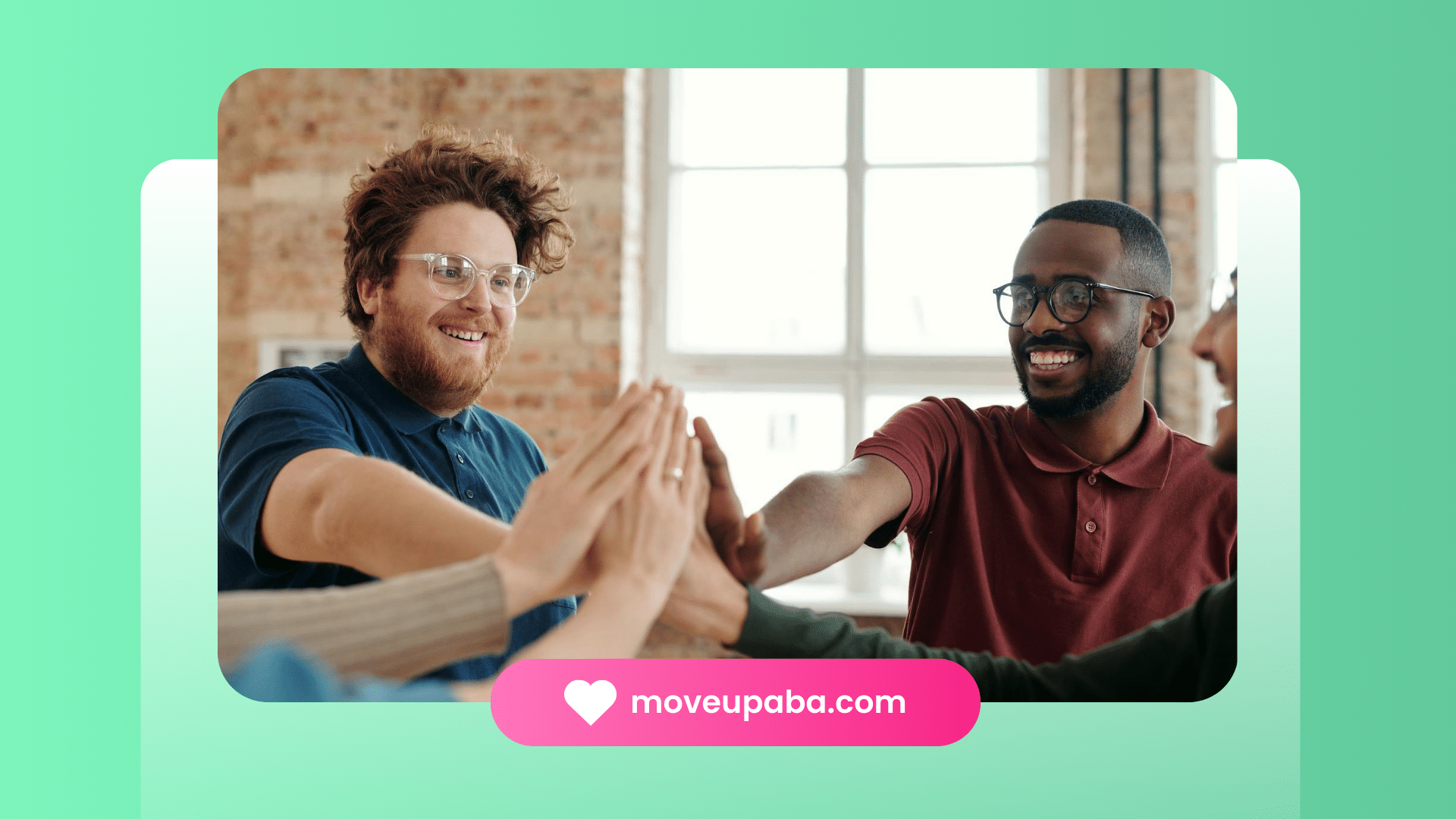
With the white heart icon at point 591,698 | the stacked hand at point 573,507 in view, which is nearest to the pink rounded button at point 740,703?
the white heart icon at point 591,698

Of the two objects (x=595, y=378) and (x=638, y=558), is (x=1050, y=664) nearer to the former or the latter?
(x=638, y=558)

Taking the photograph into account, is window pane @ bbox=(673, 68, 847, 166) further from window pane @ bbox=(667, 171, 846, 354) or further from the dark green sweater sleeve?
the dark green sweater sleeve

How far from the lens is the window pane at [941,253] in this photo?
3.71 ft

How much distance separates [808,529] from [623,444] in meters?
0.19

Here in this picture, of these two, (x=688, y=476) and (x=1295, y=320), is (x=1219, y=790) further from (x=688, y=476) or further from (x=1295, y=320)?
(x=688, y=476)

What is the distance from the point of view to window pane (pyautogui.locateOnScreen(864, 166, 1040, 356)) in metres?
1.13

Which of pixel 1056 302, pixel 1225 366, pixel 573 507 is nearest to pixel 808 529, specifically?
pixel 573 507

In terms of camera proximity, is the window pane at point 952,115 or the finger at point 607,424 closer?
the finger at point 607,424

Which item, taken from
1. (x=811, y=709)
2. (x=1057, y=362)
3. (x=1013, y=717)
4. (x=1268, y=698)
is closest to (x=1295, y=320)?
(x=1057, y=362)

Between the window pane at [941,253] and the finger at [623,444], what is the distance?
0.80 feet

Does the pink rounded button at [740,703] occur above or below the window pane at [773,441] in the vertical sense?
below

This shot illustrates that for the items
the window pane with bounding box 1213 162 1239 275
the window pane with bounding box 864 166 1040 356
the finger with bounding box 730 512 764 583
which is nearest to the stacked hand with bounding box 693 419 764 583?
the finger with bounding box 730 512 764 583

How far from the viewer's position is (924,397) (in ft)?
3.69

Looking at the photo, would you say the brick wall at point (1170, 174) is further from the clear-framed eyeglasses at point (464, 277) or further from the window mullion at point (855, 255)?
the clear-framed eyeglasses at point (464, 277)
